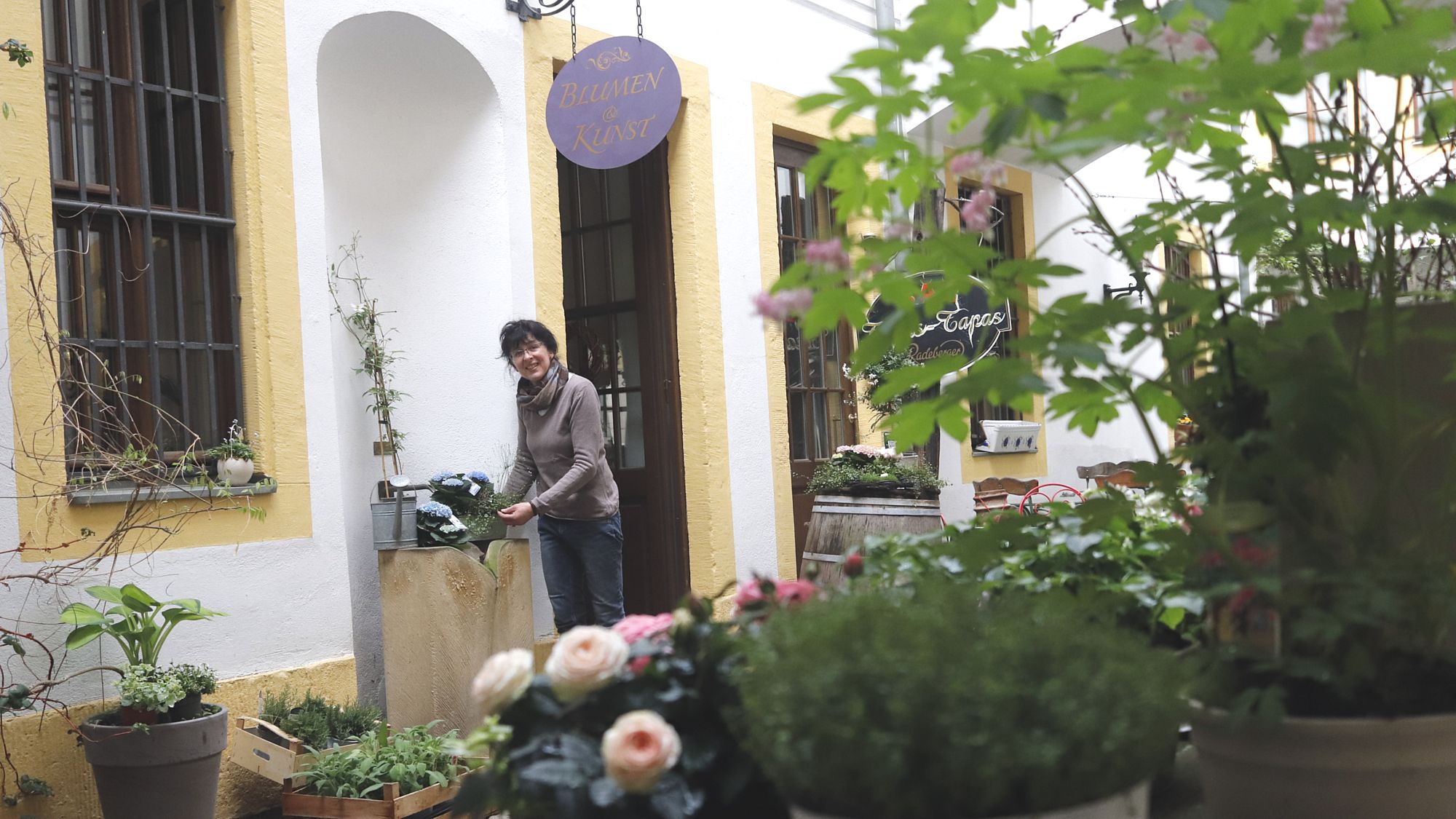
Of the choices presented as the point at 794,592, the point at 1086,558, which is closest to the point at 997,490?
the point at 1086,558

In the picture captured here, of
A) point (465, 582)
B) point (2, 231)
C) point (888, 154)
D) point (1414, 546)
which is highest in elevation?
point (2, 231)

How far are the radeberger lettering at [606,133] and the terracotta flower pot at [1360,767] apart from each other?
4903mm

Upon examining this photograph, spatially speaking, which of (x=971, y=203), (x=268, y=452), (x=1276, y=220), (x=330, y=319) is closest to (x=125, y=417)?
(x=268, y=452)

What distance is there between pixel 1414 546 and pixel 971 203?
0.74 meters

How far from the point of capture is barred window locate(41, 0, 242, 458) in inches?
194

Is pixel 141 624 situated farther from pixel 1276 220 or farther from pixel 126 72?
pixel 1276 220

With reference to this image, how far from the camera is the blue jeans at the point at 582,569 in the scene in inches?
245

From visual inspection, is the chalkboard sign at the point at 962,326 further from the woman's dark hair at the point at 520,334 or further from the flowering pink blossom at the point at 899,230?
the flowering pink blossom at the point at 899,230

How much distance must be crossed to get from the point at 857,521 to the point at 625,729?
4.59 metres

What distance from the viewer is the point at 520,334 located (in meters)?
6.10

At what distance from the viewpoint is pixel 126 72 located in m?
5.19

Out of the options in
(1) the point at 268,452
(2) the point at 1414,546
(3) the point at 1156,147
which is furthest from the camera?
(1) the point at 268,452

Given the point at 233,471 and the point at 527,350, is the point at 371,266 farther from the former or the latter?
the point at 233,471

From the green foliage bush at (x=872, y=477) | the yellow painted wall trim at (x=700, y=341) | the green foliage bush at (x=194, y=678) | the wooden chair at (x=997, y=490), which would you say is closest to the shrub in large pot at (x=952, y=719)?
the green foliage bush at (x=194, y=678)
